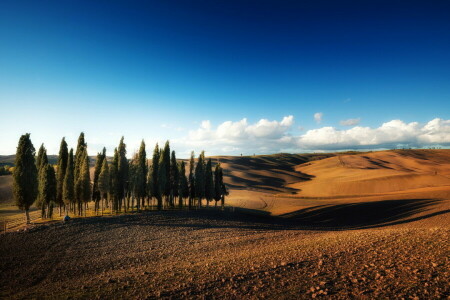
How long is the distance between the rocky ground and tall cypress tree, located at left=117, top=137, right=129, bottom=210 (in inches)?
1077

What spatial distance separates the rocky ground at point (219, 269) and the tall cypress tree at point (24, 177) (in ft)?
44.4

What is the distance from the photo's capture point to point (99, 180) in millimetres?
48781

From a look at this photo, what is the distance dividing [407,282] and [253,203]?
226 feet

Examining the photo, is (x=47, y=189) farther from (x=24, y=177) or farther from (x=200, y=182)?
(x=200, y=182)

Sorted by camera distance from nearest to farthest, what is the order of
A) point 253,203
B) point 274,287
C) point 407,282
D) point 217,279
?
point 407,282 → point 274,287 → point 217,279 → point 253,203

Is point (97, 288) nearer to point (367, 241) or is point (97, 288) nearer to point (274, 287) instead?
point (274, 287)

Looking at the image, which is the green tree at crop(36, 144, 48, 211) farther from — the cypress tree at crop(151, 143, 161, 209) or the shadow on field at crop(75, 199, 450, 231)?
the cypress tree at crop(151, 143, 161, 209)

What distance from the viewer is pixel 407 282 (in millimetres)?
9844

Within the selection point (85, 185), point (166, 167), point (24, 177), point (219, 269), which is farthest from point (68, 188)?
point (219, 269)

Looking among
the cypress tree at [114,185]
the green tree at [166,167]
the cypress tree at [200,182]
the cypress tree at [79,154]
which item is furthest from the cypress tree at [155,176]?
the cypress tree at [79,154]

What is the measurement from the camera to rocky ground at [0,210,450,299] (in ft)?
33.6

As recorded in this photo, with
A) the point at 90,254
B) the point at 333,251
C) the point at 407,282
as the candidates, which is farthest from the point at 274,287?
the point at 90,254

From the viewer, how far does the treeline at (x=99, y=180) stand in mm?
38375

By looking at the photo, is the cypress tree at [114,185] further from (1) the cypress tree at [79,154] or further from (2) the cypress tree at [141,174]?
(1) the cypress tree at [79,154]
